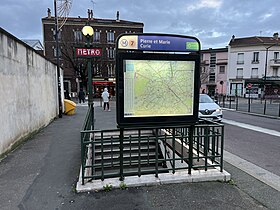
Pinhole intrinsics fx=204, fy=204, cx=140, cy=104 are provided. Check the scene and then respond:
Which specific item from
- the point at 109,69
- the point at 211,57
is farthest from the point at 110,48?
the point at 211,57

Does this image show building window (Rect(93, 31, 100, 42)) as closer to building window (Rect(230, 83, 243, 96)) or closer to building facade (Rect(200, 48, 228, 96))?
building facade (Rect(200, 48, 228, 96))

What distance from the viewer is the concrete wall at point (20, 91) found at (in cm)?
531

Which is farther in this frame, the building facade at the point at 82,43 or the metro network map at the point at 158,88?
the building facade at the point at 82,43

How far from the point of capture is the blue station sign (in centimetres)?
352

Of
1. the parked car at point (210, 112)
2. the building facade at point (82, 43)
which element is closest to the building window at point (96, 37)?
the building facade at point (82, 43)

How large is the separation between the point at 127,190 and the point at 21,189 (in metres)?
1.90

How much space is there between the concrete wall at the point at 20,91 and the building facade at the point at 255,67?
1657 inches

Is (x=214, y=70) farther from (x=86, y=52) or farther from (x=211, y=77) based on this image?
(x=86, y=52)

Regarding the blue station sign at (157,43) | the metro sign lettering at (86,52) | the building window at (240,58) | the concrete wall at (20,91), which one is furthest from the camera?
the building window at (240,58)

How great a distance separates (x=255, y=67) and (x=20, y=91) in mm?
46805

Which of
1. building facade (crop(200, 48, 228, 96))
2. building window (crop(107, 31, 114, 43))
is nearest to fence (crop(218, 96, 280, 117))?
building facade (crop(200, 48, 228, 96))

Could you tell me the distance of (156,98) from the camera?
3895 millimetres

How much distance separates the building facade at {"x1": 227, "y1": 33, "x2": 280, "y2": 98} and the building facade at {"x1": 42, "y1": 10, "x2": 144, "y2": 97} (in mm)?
21898

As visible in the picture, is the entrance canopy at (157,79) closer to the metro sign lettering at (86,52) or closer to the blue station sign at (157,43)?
the blue station sign at (157,43)
